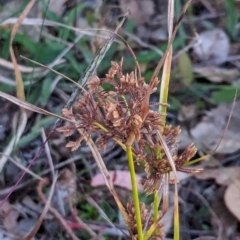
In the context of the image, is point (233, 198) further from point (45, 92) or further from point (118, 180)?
point (45, 92)

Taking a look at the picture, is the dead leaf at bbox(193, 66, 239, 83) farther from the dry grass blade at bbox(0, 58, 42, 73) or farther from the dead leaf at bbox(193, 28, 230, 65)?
the dry grass blade at bbox(0, 58, 42, 73)

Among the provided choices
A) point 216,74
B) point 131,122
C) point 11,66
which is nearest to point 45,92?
point 11,66

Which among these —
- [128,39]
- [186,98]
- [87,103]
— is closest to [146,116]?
[87,103]

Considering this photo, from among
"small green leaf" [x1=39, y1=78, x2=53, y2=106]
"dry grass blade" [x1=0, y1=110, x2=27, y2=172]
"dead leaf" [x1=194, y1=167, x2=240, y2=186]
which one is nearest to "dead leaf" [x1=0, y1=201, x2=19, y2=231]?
"dry grass blade" [x1=0, y1=110, x2=27, y2=172]

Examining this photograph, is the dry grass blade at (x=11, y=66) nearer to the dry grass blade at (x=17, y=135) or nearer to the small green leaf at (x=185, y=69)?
the dry grass blade at (x=17, y=135)

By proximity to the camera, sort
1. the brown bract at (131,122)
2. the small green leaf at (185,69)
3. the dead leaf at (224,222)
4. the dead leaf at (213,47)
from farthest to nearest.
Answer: the dead leaf at (213,47) → the small green leaf at (185,69) → the dead leaf at (224,222) → the brown bract at (131,122)

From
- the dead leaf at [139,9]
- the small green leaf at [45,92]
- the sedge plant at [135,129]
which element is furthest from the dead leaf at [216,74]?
the sedge plant at [135,129]

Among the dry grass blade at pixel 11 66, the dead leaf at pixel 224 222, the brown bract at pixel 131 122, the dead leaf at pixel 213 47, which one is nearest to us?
the brown bract at pixel 131 122

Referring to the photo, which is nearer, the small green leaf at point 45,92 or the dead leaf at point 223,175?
the dead leaf at point 223,175
